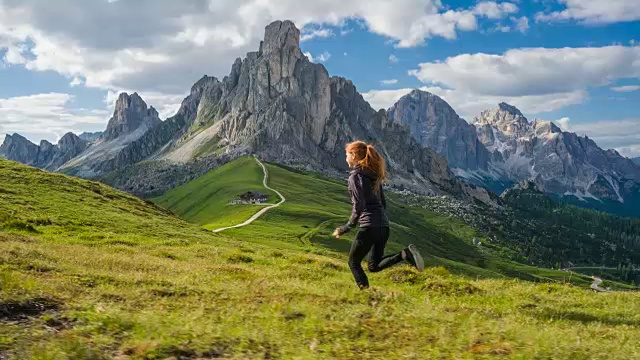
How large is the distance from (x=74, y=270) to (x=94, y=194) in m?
47.3

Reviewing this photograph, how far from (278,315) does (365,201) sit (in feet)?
16.1

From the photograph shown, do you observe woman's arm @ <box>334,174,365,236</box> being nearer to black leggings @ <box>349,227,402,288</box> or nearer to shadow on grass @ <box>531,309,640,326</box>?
black leggings @ <box>349,227,402,288</box>

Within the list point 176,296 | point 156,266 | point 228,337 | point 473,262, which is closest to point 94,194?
point 156,266

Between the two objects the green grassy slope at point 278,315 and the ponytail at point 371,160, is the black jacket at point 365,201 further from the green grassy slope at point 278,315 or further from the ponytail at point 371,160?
the green grassy slope at point 278,315

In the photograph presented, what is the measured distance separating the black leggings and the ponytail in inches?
53.5

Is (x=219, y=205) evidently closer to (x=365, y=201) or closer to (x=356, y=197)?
(x=356, y=197)

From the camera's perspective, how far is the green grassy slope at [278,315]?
31.5ft

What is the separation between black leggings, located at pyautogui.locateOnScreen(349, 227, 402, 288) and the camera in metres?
15.8

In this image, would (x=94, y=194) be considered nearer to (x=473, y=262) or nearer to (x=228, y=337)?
(x=228, y=337)

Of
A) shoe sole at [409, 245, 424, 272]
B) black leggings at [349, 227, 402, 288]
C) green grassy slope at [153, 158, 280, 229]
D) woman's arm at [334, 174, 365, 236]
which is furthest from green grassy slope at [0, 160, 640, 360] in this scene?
green grassy slope at [153, 158, 280, 229]

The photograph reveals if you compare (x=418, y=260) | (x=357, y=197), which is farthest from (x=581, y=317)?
(x=357, y=197)

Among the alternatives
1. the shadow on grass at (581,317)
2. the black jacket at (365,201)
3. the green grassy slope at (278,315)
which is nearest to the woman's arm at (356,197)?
the black jacket at (365,201)

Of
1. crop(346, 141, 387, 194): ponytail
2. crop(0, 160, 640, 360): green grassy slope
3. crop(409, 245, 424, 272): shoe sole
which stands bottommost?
crop(0, 160, 640, 360): green grassy slope

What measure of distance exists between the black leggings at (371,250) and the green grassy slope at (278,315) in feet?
2.42
